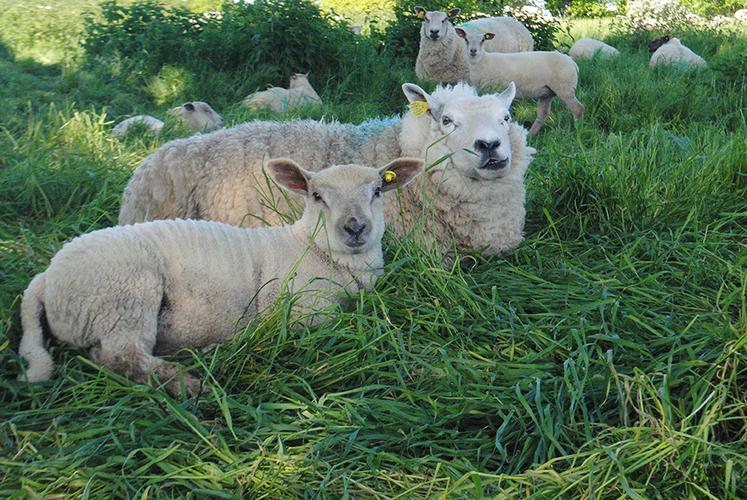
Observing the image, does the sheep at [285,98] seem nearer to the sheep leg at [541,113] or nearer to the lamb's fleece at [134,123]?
the lamb's fleece at [134,123]

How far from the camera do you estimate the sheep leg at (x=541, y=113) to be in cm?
867

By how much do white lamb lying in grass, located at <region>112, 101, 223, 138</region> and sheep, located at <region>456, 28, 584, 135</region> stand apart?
11.2ft

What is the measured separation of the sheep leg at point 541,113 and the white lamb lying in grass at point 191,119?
3.09 m

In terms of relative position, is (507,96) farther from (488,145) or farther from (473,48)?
(473,48)

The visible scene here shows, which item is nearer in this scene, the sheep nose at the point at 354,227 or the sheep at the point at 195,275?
the sheep at the point at 195,275

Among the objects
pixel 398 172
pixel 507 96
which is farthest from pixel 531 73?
pixel 398 172

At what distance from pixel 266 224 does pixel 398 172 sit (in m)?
0.86

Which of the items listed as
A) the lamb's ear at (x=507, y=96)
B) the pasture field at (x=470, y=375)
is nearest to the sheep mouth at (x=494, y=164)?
the pasture field at (x=470, y=375)

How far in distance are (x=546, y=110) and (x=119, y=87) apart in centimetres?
451

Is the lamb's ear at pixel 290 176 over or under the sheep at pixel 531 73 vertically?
over

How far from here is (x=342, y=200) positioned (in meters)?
3.63

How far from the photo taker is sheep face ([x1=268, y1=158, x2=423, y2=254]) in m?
3.61

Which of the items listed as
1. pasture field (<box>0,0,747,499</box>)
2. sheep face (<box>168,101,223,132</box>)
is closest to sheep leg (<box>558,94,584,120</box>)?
sheep face (<box>168,101,223,132</box>)

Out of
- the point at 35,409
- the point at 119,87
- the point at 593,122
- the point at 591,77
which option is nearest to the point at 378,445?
the point at 35,409
